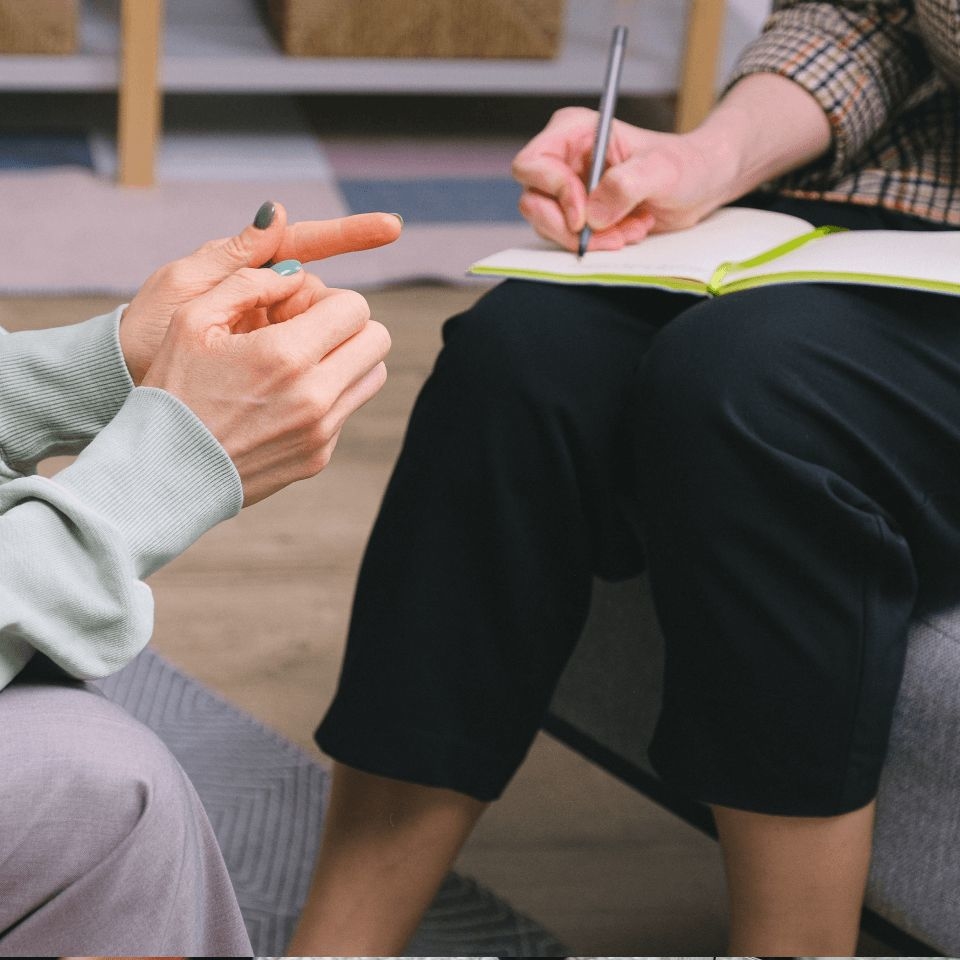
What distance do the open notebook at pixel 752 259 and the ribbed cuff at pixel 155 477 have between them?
327 mm

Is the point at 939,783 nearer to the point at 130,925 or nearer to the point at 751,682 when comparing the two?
the point at 751,682

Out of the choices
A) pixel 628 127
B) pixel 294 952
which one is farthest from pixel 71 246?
pixel 294 952

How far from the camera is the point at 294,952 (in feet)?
2.89

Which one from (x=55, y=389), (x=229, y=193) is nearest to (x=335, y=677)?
(x=55, y=389)

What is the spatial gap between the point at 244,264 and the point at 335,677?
2.06 ft

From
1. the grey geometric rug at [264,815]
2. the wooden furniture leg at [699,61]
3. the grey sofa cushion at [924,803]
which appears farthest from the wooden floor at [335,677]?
the wooden furniture leg at [699,61]

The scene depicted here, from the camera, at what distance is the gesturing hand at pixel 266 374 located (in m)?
0.60

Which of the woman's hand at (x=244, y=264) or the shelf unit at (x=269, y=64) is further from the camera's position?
the shelf unit at (x=269, y=64)

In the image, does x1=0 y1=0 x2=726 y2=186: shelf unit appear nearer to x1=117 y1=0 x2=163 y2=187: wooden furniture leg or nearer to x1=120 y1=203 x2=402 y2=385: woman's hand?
x1=117 y1=0 x2=163 y2=187: wooden furniture leg

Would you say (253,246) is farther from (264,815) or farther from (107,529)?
(264,815)

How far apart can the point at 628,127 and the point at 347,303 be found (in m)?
0.40

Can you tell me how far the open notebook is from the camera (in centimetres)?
80

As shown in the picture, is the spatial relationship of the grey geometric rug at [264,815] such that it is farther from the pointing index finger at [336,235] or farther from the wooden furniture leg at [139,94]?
the wooden furniture leg at [139,94]

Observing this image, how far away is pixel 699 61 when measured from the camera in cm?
243
